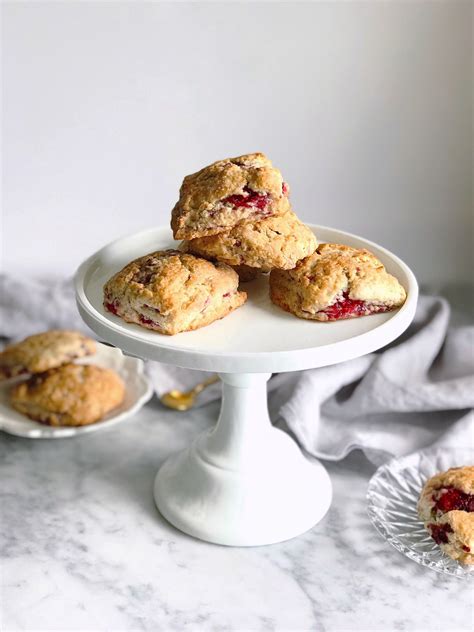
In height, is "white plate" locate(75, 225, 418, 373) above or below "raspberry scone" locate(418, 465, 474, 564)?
above

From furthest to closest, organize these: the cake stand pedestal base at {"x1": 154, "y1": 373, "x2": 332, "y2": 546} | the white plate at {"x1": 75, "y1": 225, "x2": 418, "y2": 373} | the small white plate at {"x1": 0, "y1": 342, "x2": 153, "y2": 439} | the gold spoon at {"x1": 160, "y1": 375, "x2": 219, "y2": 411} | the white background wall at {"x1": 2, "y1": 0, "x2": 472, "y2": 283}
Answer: the white background wall at {"x1": 2, "y1": 0, "x2": 472, "y2": 283}
the gold spoon at {"x1": 160, "y1": 375, "x2": 219, "y2": 411}
the small white plate at {"x1": 0, "y1": 342, "x2": 153, "y2": 439}
the cake stand pedestal base at {"x1": 154, "y1": 373, "x2": 332, "y2": 546}
the white plate at {"x1": 75, "y1": 225, "x2": 418, "y2": 373}

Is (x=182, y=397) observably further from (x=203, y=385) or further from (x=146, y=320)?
(x=146, y=320)

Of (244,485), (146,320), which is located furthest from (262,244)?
(244,485)

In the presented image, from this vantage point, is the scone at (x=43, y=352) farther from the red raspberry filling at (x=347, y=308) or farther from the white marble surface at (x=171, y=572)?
the red raspberry filling at (x=347, y=308)

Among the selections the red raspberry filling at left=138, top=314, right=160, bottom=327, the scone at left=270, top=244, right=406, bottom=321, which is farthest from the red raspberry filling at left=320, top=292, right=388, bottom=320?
the red raspberry filling at left=138, top=314, right=160, bottom=327

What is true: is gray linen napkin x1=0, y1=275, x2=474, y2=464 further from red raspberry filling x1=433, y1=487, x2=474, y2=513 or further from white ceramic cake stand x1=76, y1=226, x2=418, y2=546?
red raspberry filling x1=433, y1=487, x2=474, y2=513

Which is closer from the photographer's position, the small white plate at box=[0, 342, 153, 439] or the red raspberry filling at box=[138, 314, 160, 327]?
the red raspberry filling at box=[138, 314, 160, 327]

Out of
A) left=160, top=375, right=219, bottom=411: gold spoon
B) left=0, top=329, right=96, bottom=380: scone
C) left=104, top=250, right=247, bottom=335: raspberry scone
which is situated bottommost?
left=160, top=375, right=219, bottom=411: gold spoon
